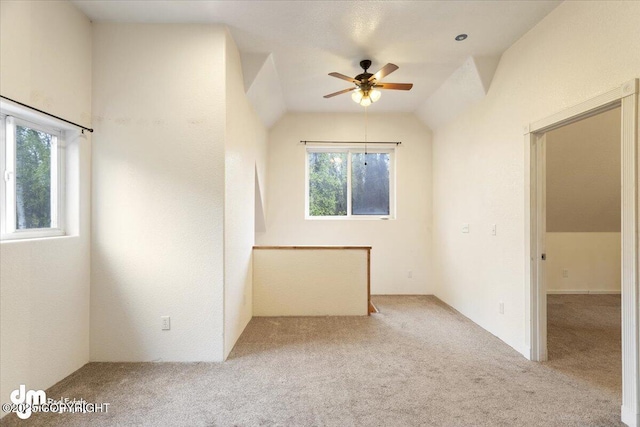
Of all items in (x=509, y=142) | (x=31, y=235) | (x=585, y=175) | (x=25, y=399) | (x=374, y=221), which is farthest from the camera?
(x=374, y=221)

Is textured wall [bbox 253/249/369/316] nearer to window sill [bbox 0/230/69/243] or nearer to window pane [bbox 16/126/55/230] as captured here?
window sill [bbox 0/230/69/243]

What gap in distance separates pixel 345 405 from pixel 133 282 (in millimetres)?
1888

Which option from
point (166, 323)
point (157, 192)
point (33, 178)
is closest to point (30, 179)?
point (33, 178)

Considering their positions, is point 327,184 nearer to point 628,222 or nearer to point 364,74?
point 364,74

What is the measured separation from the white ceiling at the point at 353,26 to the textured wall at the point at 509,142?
12.6 inches

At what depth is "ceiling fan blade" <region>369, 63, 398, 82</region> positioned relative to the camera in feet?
8.98

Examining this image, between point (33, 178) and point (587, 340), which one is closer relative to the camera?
point (33, 178)

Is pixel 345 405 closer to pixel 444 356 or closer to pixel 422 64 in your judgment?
pixel 444 356

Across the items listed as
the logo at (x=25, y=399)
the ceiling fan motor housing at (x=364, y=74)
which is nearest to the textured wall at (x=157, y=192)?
the logo at (x=25, y=399)

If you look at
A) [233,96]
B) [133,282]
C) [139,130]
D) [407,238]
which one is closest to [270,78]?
[233,96]

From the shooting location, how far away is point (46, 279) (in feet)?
7.09

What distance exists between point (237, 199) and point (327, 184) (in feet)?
7.64

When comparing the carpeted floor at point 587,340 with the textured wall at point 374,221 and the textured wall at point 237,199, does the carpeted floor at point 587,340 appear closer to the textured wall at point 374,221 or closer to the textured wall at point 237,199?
the textured wall at point 374,221

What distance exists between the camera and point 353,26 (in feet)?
8.79
